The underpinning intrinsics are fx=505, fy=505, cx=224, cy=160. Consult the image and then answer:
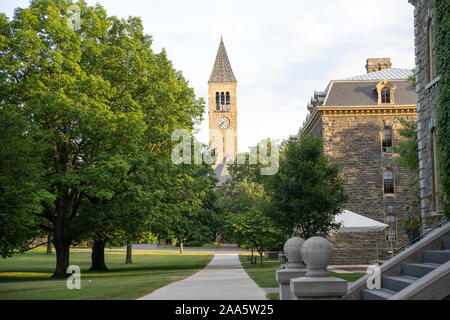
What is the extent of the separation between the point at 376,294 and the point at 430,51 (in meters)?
8.10

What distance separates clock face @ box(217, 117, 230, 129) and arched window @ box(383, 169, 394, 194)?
7849 cm

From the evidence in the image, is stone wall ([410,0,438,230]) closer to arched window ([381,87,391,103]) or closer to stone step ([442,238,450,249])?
stone step ([442,238,450,249])

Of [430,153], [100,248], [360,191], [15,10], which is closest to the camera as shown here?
[430,153]

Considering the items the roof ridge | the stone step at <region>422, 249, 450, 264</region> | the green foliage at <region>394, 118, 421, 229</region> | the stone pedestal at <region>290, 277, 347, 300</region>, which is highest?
the roof ridge

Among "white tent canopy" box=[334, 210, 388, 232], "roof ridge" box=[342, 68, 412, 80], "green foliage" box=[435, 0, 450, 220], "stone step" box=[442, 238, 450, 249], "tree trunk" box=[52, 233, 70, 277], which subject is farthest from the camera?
"roof ridge" box=[342, 68, 412, 80]

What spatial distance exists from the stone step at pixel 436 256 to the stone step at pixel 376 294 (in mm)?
1060

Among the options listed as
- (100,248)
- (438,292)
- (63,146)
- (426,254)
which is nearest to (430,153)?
(426,254)

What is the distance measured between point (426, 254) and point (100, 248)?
25.7 meters

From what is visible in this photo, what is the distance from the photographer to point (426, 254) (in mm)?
Answer: 9711

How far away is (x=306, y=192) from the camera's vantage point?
77.5 feet

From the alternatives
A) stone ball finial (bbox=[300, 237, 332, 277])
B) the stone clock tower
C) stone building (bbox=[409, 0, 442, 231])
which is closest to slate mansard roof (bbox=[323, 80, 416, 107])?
stone building (bbox=[409, 0, 442, 231])

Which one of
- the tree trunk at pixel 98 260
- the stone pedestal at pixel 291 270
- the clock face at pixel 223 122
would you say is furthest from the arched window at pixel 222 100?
the stone pedestal at pixel 291 270

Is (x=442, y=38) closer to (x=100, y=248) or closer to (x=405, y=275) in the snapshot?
(x=405, y=275)

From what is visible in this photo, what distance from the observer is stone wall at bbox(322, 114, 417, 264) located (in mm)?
34156
